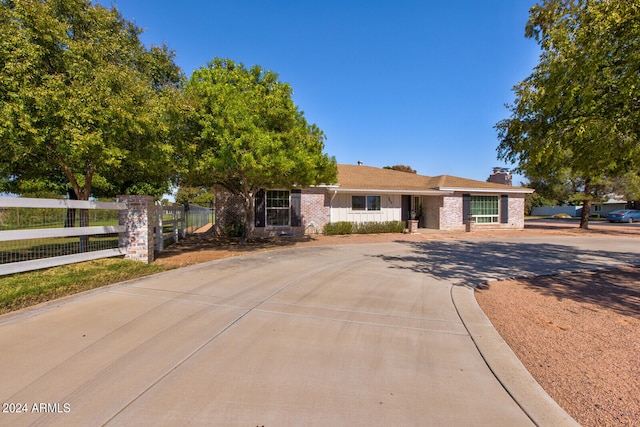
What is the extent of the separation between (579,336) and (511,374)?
1.73 meters

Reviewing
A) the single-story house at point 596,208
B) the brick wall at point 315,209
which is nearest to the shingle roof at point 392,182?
the brick wall at point 315,209

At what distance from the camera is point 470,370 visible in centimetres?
331

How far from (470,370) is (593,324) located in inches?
105

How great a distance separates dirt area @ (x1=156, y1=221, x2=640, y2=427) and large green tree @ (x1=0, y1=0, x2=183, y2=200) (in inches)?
322

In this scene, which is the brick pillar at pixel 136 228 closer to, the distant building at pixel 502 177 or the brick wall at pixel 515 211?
the brick wall at pixel 515 211

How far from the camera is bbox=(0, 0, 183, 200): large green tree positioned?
21.2 ft

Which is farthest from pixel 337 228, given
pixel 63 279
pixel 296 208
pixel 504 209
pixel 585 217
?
pixel 585 217

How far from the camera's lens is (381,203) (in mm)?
20156

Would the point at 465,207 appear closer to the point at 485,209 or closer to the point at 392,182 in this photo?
the point at 485,209

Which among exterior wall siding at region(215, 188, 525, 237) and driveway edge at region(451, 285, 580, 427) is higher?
exterior wall siding at region(215, 188, 525, 237)

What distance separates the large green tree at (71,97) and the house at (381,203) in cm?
825

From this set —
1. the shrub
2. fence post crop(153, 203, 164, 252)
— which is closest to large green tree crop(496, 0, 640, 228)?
fence post crop(153, 203, 164, 252)

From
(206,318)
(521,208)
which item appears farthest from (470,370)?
(521,208)

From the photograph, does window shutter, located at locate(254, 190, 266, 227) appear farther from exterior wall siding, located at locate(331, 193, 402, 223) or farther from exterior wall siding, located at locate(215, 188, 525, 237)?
exterior wall siding, located at locate(331, 193, 402, 223)
